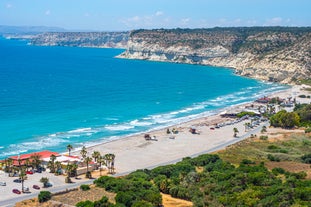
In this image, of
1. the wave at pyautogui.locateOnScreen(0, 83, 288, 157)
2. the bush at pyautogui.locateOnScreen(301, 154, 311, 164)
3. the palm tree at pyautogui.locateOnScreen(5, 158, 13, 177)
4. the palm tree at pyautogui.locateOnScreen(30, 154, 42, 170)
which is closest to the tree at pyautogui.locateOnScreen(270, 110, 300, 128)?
the wave at pyautogui.locateOnScreen(0, 83, 288, 157)

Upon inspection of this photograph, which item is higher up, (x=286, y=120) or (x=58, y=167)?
(x=286, y=120)

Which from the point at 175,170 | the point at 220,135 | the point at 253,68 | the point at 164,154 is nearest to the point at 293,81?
the point at 253,68

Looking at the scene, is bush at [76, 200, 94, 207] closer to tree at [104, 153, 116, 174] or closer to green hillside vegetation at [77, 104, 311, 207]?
green hillside vegetation at [77, 104, 311, 207]

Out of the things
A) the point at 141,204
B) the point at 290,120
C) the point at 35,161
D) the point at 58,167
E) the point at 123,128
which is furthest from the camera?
the point at 290,120

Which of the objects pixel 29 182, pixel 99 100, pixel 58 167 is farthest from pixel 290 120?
pixel 29 182

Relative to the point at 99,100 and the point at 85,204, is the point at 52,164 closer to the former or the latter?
the point at 85,204

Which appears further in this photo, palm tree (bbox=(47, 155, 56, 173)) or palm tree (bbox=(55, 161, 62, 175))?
palm tree (bbox=(47, 155, 56, 173))

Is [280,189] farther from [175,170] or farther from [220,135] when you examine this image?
[220,135]
